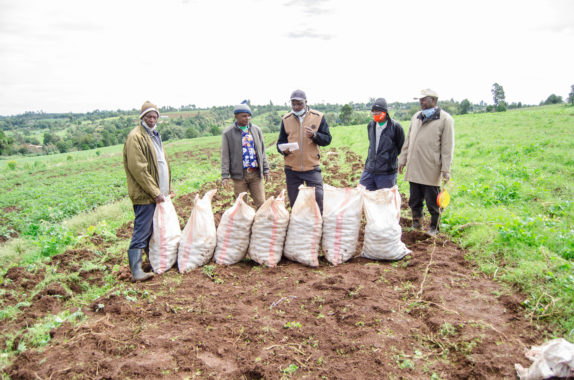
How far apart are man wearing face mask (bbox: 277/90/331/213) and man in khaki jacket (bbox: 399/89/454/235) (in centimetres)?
117

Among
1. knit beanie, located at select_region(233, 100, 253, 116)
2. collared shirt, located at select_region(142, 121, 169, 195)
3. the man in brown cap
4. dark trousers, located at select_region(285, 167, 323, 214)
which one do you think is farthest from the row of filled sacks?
knit beanie, located at select_region(233, 100, 253, 116)

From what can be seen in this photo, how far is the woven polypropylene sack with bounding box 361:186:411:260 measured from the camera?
12.6 ft

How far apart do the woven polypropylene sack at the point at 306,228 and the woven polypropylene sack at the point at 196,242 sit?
3.22ft

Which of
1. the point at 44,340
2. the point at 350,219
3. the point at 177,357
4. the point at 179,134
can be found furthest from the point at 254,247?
the point at 179,134

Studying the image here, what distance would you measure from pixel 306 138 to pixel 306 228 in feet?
4.12

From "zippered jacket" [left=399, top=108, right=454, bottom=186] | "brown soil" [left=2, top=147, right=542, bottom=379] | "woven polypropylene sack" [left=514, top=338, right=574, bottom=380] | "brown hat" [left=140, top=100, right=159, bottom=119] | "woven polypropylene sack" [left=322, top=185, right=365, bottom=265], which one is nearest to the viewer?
"woven polypropylene sack" [left=514, top=338, right=574, bottom=380]

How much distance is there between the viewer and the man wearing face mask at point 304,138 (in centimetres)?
438

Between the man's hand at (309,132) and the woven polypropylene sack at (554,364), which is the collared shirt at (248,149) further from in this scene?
the woven polypropylene sack at (554,364)

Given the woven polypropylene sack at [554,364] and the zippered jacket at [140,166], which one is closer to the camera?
the woven polypropylene sack at [554,364]

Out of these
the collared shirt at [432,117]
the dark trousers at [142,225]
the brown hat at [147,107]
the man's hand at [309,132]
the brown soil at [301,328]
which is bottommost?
the brown soil at [301,328]

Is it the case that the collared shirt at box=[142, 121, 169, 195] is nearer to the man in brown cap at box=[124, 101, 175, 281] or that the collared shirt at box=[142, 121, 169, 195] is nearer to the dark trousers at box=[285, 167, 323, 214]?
the man in brown cap at box=[124, 101, 175, 281]

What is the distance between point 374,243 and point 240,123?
233 centimetres

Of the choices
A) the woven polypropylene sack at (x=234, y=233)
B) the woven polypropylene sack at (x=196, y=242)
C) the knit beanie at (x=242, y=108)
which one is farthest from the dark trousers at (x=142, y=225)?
the knit beanie at (x=242, y=108)

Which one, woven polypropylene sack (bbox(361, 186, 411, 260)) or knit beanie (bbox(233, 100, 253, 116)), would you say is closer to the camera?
woven polypropylene sack (bbox(361, 186, 411, 260))
